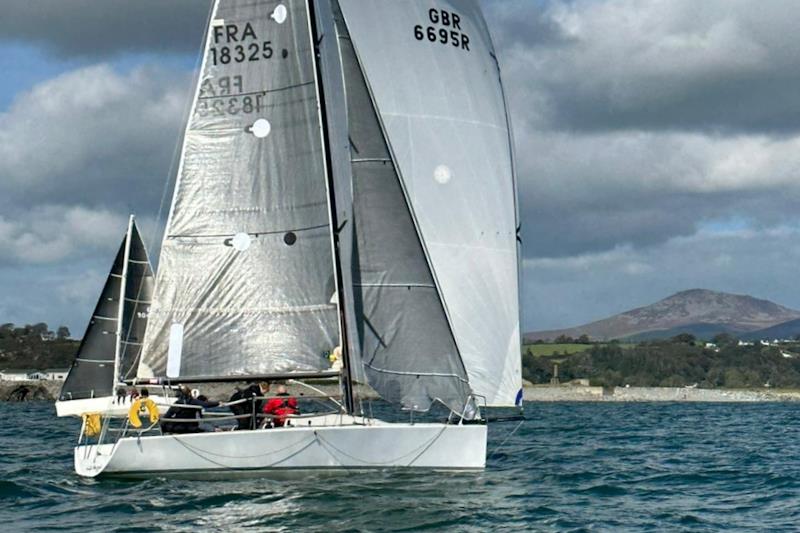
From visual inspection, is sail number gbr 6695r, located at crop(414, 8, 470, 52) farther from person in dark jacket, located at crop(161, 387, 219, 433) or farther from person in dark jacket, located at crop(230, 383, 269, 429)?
person in dark jacket, located at crop(161, 387, 219, 433)

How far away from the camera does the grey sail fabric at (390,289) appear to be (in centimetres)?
2161

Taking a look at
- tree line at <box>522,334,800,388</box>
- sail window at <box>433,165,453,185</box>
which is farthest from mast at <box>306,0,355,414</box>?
tree line at <box>522,334,800,388</box>

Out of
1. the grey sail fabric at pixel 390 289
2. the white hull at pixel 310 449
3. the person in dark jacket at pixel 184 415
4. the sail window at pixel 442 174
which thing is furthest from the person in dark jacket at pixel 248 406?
the sail window at pixel 442 174

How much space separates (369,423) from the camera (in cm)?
2098

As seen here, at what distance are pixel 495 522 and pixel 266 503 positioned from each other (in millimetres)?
3503

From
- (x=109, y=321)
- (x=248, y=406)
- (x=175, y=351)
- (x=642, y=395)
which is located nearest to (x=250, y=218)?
(x=175, y=351)

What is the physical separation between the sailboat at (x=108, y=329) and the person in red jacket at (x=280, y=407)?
26963mm

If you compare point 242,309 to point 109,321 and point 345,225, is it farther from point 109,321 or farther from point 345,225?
point 109,321

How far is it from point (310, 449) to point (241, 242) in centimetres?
427

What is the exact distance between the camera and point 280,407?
21.4 meters

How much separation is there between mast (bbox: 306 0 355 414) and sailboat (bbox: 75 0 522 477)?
0.04 m

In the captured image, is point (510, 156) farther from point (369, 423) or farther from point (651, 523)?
point (651, 523)

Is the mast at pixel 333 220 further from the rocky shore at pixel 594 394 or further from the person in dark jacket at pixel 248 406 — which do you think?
the rocky shore at pixel 594 394

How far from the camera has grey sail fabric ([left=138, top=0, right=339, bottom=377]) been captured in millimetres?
21984
